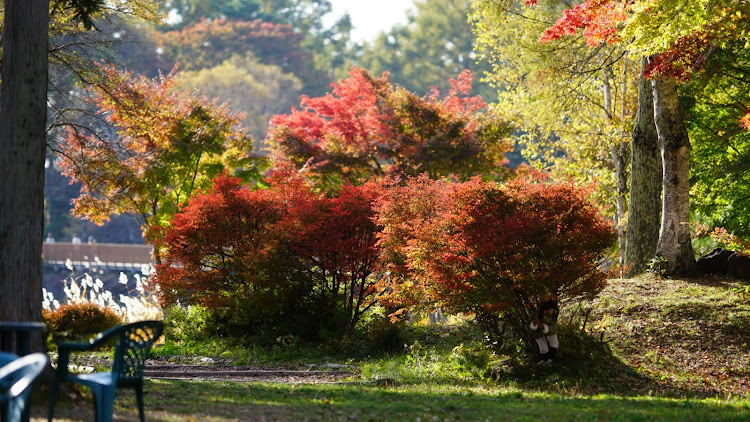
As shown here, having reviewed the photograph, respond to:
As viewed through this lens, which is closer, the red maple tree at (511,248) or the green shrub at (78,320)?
the red maple tree at (511,248)

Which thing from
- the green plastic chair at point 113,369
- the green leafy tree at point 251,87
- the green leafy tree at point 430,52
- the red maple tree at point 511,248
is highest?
the green leafy tree at point 430,52

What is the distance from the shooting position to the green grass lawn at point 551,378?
19.8ft

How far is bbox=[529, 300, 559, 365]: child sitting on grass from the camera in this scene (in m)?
8.82

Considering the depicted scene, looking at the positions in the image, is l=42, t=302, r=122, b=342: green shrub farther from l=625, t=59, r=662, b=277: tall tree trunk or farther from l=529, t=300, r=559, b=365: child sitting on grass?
l=625, t=59, r=662, b=277: tall tree trunk

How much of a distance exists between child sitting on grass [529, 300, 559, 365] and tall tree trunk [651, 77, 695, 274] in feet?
14.3

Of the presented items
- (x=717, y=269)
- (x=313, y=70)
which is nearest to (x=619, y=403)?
(x=717, y=269)

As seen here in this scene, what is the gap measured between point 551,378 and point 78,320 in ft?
24.8

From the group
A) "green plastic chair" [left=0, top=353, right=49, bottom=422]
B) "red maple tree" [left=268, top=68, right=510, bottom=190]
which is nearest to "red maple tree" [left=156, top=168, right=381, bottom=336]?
"red maple tree" [left=268, top=68, right=510, bottom=190]

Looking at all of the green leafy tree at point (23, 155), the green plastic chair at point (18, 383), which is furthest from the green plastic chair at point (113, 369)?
the green leafy tree at point (23, 155)

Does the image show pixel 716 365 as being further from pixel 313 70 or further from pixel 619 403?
pixel 313 70

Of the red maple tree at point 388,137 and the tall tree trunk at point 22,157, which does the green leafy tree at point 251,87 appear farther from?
the tall tree trunk at point 22,157

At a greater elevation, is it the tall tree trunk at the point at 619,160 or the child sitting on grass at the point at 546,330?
the tall tree trunk at the point at 619,160

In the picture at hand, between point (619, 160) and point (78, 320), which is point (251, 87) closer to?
point (619, 160)

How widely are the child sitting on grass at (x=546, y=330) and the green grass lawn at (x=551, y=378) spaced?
0.15m
